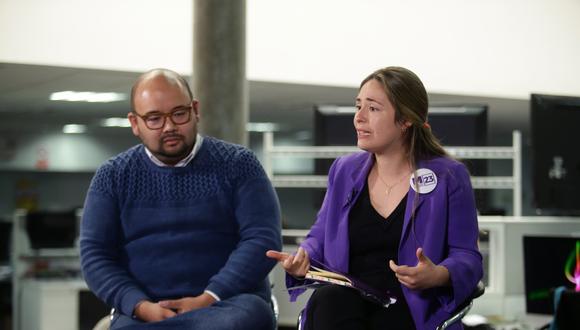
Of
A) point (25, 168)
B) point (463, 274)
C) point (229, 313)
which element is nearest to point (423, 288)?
point (463, 274)

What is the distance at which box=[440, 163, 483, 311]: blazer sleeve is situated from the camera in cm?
209

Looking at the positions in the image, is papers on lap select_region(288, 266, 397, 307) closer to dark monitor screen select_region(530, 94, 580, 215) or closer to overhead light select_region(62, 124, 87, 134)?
dark monitor screen select_region(530, 94, 580, 215)

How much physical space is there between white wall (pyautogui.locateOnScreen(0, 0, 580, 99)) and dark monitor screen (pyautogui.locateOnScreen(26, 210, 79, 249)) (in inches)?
56.7

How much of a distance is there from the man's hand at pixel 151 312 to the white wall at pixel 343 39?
4332 millimetres

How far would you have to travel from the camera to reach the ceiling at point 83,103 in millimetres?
6961

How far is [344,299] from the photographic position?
6.66ft

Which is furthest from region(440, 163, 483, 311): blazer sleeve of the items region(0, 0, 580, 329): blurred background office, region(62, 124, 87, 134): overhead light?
region(62, 124, 87, 134): overhead light

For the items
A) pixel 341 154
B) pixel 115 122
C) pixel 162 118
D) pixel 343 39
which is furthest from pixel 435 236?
pixel 115 122

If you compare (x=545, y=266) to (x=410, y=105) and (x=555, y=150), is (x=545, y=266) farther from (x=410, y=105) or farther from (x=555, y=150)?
(x=410, y=105)

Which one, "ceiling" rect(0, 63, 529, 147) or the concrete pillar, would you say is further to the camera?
"ceiling" rect(0, 63, 529, 147)

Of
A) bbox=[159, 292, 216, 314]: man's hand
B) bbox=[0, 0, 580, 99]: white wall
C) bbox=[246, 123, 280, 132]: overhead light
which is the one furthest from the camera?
bbox=[246, 123, 280, 132]: overhead light

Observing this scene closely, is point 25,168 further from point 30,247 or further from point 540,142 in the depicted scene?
point 540,142

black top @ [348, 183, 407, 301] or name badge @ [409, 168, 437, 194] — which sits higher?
name badge @ [409, 168, 437, 194]

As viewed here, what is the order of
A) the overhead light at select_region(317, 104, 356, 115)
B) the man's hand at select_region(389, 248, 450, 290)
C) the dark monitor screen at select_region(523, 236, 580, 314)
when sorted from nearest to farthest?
the man's hand at select_region(389, 248, 450, 290) < the dark monitor screen at select_region(523, 236, 580, 314) < the overhead light at select_region(317, 104, 356, 115)
